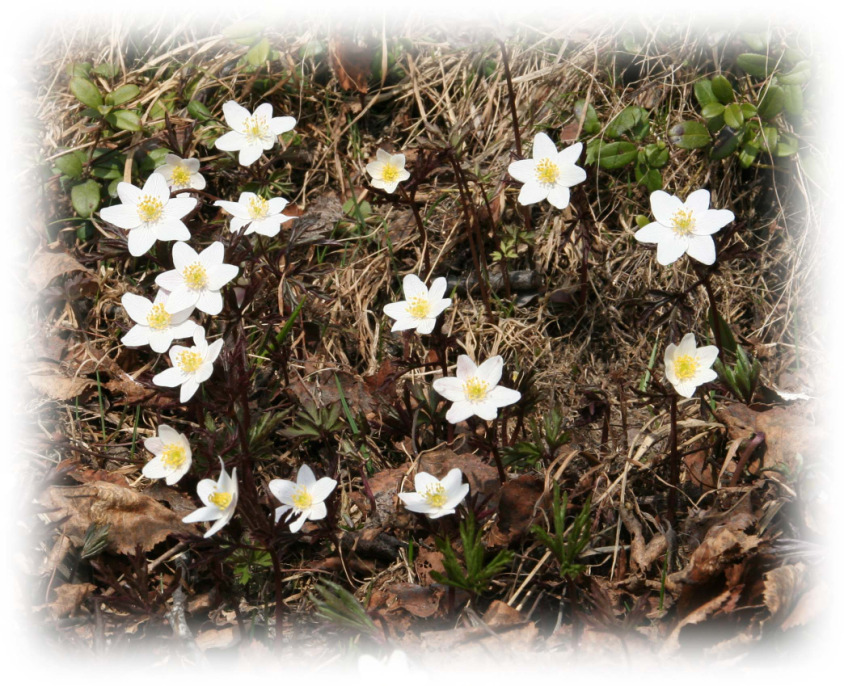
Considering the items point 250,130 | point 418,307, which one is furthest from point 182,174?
point 418,307

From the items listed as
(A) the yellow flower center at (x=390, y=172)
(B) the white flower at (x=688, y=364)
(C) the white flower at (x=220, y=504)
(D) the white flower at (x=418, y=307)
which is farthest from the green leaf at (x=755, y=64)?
(C) the white flower at (x=220, y=504)

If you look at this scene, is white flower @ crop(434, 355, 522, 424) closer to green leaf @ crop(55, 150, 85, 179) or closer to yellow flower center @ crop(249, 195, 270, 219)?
yellow flower center @ crop(249, 195, 270, 219)

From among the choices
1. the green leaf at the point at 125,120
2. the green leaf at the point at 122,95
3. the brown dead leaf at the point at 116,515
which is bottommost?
the brown dead leaf at the point at 116,515

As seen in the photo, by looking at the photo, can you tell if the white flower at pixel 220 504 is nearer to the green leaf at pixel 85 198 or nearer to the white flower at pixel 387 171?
the white flower at pixel 387 171

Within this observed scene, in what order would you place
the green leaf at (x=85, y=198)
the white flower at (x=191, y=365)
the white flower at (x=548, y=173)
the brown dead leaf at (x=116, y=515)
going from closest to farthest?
the white flower at (x=191, y=365)
the brown dead leaf at (x=116, y=515)
the white flower at (x=548, y=173)
the green leaf at (x=85, y=198)

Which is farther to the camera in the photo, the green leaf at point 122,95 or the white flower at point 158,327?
the green leaf at point 122,95

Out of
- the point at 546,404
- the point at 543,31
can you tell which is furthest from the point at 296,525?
the point at 543,31
